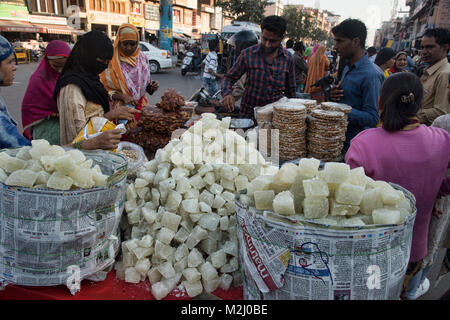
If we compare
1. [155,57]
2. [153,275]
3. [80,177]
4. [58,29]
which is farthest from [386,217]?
[58,29]

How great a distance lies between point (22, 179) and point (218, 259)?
923 millimetres

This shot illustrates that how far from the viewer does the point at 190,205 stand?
1.54 m

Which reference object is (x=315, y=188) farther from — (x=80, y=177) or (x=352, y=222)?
(x=80, y=177)

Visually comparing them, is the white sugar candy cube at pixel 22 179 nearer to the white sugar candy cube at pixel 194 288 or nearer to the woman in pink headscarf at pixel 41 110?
the white sugar candy cube at pixel 194 288

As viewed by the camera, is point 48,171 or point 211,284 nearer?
point 48,171

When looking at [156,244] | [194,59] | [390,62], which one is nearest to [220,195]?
[156,244]

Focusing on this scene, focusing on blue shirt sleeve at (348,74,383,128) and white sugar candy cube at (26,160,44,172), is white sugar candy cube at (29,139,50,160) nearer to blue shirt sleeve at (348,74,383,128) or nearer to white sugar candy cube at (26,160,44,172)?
white sugar candy cube at (26,160,44,172)

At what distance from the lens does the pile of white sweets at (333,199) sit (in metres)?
1.06

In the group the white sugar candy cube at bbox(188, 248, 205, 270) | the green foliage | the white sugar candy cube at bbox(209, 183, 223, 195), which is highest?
the green foliage

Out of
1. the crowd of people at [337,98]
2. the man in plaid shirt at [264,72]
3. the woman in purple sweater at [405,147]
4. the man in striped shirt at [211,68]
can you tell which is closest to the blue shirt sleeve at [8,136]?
the crowd of people at [337,98]

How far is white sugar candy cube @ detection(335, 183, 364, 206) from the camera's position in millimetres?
1061

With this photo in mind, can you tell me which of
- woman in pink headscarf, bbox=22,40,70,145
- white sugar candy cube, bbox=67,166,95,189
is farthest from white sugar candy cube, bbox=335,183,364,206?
woman in pink headscarf, bbox=22,40,70,145

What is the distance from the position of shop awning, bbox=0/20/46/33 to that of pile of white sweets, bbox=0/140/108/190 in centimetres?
2877

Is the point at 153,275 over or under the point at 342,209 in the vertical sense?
under
